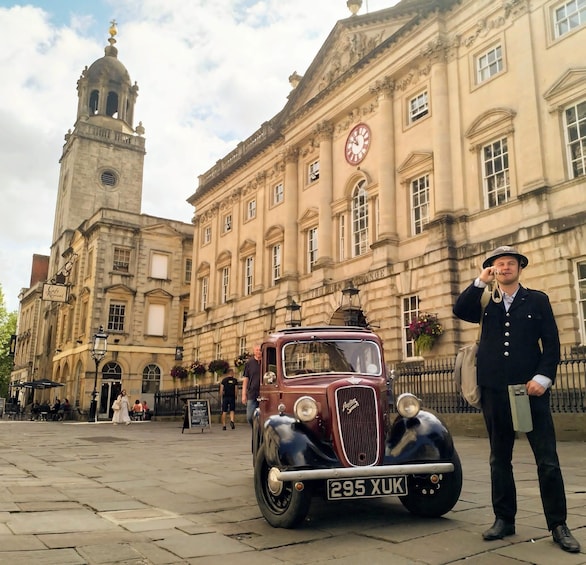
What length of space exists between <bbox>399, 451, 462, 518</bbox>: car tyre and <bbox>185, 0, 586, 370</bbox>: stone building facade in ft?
36.2

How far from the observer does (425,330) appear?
17.5 meters

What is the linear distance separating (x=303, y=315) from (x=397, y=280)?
6050mm

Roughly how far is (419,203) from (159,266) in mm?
27224

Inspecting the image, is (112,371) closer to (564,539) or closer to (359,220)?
(359,220)

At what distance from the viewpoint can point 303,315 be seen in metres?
24.8

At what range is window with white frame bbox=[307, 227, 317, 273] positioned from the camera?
85.9 ft

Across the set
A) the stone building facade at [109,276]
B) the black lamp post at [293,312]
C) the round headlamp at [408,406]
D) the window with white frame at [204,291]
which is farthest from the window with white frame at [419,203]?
the stone building facade at [109,276]

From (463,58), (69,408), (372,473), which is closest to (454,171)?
(463,58)

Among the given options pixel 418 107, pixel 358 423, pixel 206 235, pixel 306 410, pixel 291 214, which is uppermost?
pixel 418 107

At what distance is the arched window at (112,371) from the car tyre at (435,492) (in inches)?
1493

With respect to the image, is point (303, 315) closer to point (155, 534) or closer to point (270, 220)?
point (270, 220)

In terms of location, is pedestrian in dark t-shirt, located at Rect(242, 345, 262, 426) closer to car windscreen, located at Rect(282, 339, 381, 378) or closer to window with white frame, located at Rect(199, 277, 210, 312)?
car windscreen, located at Rect(282, 339, 381, 378)

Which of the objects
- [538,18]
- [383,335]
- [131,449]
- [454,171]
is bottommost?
[131,449]

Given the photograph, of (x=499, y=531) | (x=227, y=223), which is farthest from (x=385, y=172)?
(x=499, y=531)
